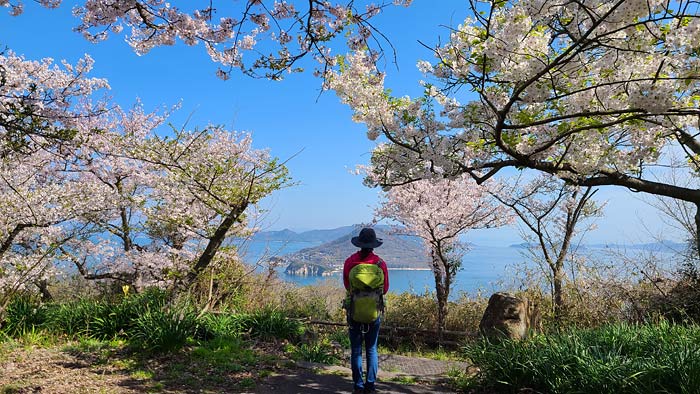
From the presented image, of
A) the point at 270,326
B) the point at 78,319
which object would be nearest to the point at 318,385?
the point at 270,326

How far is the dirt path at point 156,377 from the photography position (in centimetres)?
439

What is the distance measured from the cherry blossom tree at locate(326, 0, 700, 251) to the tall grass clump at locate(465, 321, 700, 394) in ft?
6.62

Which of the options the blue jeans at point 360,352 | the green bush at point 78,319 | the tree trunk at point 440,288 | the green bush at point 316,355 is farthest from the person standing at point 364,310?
the tree trunk at point 440,288

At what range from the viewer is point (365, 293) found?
4.56 metres

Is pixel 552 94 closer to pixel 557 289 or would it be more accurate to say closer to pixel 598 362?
pixel 598 362

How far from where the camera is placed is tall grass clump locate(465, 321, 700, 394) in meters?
3.69

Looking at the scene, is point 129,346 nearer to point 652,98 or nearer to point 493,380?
point 493,380

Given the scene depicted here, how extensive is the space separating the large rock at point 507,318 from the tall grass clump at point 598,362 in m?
0.58

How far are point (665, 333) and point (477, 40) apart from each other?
4.16 m

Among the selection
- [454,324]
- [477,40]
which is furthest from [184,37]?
[454,324]

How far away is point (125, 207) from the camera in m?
9.67

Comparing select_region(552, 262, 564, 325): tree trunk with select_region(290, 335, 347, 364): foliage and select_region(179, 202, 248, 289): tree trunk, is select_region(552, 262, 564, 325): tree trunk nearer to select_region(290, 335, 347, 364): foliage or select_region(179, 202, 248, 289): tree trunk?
select_region(290, 335, 347, 364): foliage

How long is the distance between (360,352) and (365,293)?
0.67 metres

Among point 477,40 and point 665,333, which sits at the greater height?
point 477,40
